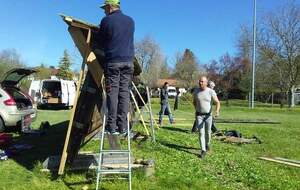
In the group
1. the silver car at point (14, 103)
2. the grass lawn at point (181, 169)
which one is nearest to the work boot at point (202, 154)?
the grass lawn at point (181, 169)

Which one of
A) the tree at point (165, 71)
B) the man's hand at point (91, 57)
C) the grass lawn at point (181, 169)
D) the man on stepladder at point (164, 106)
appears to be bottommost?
the grass lawn at point (181, 169)

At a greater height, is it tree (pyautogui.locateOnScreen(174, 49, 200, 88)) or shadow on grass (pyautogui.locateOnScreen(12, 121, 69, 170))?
tree (pyautogui.locateOnScreen(174, 49, 200, 88))

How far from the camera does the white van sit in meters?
37.5

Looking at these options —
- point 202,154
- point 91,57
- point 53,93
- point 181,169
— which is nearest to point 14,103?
point 202,154

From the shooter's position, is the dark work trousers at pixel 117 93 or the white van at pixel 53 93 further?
the white van at pixel 53 93

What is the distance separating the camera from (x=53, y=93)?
1517 inches

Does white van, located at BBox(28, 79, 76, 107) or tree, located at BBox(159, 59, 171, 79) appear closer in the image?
white van, located at BBox(28, 79, 76, 107)

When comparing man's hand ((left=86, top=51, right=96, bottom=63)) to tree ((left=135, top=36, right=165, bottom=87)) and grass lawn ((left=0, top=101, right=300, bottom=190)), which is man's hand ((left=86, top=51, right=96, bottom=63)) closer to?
grass lawn ((left=0, top=101, right=300, bottom=190))

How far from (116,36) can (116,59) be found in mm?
350

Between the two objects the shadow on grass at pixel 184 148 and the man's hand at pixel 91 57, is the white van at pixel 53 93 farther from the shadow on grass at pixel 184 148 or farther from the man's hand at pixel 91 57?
the man's hand at pixel 91 57

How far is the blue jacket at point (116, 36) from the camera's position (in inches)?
304

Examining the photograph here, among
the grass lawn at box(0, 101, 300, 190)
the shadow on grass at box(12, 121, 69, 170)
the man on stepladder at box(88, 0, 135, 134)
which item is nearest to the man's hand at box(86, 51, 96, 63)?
the man on stepladder at box(88, 0, 135, 134)

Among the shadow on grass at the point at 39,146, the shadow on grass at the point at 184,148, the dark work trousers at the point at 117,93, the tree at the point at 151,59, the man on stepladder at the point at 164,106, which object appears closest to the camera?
the dark work trousers at the point at 117,93

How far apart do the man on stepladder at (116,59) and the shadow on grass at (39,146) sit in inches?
106
